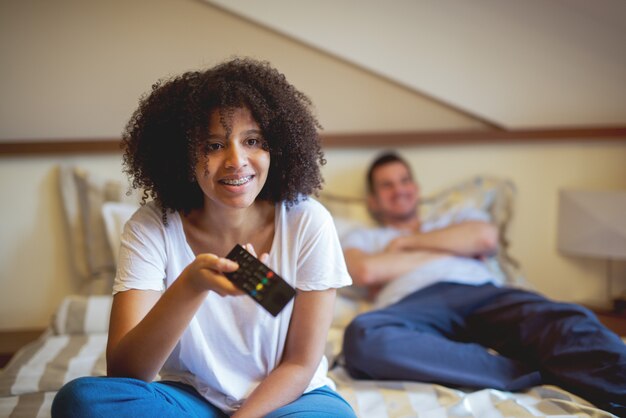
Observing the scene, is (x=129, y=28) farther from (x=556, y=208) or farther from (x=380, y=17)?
(x=556, y=208)

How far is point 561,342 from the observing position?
5.17 ft

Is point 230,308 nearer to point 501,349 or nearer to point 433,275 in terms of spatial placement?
point 501,349

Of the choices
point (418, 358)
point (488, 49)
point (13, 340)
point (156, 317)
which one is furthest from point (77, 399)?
point (488, 49)

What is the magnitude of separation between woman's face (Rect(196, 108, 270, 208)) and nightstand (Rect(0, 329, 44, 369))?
1.38m

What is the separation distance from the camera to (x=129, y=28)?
8.10 ft

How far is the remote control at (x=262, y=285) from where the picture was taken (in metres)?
0.96

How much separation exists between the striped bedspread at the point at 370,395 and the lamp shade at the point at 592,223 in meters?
0.90

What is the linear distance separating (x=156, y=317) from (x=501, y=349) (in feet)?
3.57

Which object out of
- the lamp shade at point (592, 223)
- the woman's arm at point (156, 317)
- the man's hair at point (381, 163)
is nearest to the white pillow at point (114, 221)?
the man's hair at point (381, 163)

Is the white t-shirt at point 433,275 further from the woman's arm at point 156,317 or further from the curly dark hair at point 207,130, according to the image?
the woman's arm at point 156,317

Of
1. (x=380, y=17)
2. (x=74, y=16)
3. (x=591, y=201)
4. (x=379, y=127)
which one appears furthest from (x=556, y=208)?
(x=74, y=16)

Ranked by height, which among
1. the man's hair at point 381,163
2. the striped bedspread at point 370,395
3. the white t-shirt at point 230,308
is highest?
the man's hair at point 381,163

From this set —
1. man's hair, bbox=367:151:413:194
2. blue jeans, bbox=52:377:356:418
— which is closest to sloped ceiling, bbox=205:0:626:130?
man's hair, bbox=367:151:413:194

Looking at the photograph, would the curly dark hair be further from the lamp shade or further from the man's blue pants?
the lamp shade
